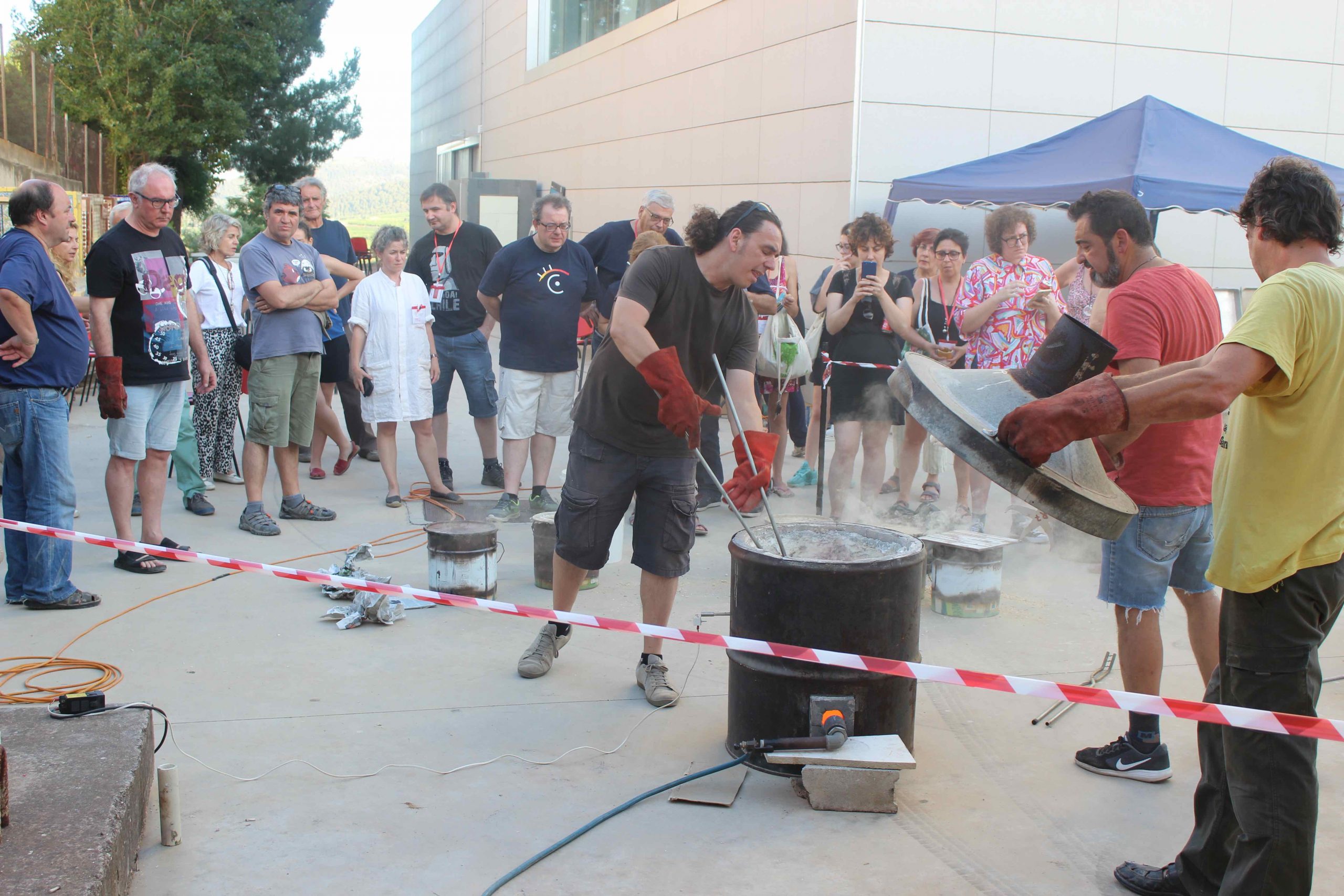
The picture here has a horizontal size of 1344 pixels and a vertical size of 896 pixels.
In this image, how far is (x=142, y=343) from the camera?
539 centimetres

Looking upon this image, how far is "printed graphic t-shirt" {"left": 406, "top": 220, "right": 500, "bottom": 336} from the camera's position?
757 centimetres

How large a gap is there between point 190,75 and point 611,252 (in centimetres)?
2056

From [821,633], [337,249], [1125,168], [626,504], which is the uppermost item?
[1125,168]

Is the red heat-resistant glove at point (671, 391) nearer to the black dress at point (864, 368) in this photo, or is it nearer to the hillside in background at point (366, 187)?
the black dress at point (864, 368)

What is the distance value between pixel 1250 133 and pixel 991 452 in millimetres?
10573

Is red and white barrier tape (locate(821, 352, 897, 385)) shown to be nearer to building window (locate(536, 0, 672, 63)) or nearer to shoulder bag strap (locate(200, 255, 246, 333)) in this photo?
shoulder bag strap (locate(200, 255, 246, 333))

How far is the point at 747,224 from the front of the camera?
3.82 meters

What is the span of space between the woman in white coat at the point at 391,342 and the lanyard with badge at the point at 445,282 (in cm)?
42

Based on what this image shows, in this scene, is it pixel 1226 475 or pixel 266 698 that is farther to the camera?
pixel 266 698

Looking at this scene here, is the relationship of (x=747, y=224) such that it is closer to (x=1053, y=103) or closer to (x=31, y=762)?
(x=31, y=762)

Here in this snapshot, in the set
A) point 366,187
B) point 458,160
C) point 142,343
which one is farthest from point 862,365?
point 366,187

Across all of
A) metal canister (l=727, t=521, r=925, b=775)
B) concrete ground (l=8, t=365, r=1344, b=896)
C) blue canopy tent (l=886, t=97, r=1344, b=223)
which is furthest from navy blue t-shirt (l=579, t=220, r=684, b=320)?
metal canister (l=727, t=521, r=925, b=775)

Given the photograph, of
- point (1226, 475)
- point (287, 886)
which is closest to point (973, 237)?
point (1226, 475)

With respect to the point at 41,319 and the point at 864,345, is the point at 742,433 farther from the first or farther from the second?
the point at 41,319
